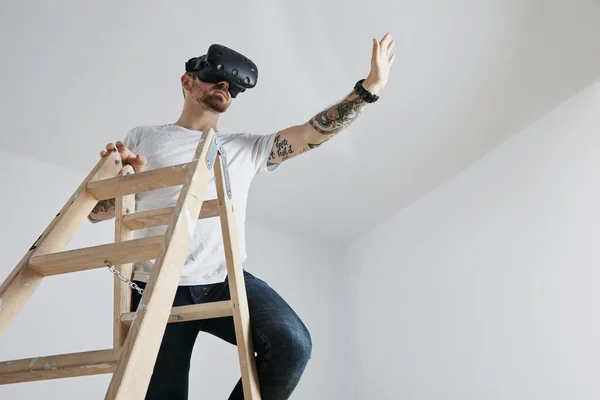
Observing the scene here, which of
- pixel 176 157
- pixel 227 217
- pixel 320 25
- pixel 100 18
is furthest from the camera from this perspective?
pixel 320 25

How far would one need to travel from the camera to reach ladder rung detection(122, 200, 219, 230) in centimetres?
135

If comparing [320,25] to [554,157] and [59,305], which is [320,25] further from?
[59,305]

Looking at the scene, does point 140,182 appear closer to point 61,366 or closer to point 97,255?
point 97,255

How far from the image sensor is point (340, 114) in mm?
1527

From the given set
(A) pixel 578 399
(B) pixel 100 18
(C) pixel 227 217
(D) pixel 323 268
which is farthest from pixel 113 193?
(D) pixel 323 268

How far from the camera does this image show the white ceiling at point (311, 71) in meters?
2.37

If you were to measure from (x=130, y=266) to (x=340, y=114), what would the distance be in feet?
2.10

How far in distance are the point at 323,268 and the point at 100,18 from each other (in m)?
2.17

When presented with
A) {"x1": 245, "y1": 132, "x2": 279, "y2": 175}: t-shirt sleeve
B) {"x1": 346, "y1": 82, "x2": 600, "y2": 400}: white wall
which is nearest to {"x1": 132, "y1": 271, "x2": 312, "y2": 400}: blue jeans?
{"x1": 245, "y1": 132, "x2": 279, "y2": 175}: t-shirt sleeve

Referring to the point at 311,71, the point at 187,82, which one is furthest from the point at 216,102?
the point at 311,71

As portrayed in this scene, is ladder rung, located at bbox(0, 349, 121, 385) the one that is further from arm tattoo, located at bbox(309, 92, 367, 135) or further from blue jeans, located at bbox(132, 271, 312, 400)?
arm tattoo, located at bbox(309, 92, 367, 135)

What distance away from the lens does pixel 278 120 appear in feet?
9.59

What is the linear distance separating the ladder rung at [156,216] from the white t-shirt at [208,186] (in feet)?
0.31

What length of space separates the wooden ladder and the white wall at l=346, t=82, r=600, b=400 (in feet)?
6.72
